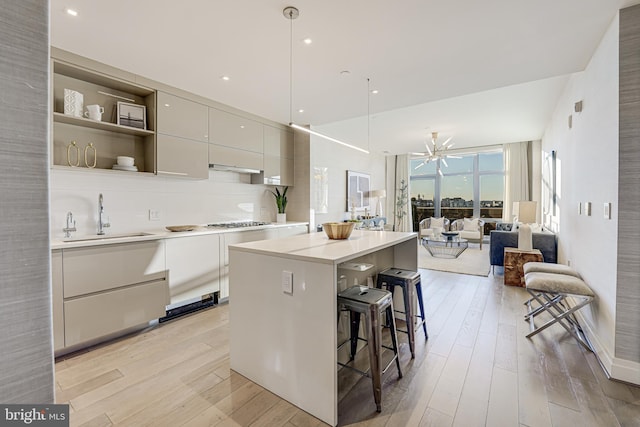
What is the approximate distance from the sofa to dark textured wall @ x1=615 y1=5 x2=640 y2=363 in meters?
2.67

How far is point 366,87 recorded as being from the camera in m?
3.34

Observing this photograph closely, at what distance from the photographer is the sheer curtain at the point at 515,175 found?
732cm

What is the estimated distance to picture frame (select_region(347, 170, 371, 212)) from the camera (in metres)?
7.09

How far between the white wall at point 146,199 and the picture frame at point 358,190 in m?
2.91

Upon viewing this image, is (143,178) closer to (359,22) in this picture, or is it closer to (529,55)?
(359,22)

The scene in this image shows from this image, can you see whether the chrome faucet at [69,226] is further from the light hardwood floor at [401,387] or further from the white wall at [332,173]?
the white wall at [332,173]

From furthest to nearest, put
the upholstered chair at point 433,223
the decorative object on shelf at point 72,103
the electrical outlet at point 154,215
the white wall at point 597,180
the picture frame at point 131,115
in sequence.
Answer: the upholstered chair at point 433,223
the electrical outlet at point 154,215
the picture frame at point 131,115
the decorative object on shelf at point 72,103
the white wall at point 597,180

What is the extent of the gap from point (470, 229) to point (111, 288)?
7.69m

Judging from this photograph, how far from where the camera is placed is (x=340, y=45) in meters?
2.45

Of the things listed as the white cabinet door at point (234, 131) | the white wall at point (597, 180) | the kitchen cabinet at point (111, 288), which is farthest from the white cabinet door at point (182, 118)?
the white wall at point (597, 180)

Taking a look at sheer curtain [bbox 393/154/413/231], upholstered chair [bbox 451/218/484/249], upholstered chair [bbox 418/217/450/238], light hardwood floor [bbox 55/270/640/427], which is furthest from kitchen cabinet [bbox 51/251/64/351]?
sheer curtain [bbox 393/154/413/231]

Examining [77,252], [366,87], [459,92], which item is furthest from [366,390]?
[459,92]

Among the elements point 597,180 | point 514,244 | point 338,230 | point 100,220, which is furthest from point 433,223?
point 100,220

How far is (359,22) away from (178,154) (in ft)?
7.85
